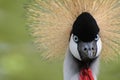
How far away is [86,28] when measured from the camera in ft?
11.4

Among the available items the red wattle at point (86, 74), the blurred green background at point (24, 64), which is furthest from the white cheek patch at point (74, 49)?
the blurred green background at point (24, 64)

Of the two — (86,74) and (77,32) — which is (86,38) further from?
(86,74)

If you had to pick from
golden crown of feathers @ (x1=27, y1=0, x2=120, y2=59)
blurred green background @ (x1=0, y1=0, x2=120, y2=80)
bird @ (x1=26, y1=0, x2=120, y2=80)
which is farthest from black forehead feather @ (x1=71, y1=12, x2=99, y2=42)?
blurred green background @ (x1=0, y1=0, x2=120, y2=80)

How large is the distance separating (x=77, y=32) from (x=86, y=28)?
6cm

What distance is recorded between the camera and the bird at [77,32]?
350 centimetres

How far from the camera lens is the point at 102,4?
12.2 feet

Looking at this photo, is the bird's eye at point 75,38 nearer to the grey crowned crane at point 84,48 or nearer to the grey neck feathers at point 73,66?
the grey crowned crane at point 84,48

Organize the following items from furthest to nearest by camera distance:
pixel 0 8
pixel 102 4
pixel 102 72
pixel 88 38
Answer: pixel 0 8 < pixel 102 72 < pixel 102 4 < pixel 88 38

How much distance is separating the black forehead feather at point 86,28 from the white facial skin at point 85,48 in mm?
21

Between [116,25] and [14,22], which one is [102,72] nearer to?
[14,22]

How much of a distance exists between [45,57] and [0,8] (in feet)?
8.59

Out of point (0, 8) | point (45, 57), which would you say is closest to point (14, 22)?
point (0, 8)

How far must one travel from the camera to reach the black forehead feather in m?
3.48

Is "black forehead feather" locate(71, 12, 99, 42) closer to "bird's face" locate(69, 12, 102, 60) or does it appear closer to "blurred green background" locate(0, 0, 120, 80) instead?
"bird's face" locate(69, 12, 102, 60)
